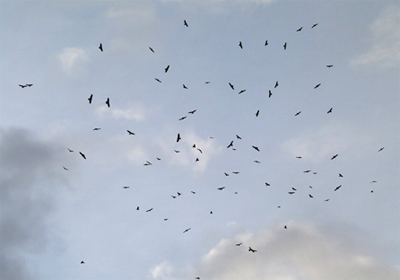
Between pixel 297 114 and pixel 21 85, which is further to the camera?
pixel 297 114

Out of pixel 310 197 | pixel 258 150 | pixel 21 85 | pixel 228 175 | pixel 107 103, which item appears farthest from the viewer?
pixel 310 197

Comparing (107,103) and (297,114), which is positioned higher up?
(297,114)

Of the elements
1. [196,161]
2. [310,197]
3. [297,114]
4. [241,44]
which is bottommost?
[310,197]

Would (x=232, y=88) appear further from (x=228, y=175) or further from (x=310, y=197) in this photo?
(x=310, y=197)

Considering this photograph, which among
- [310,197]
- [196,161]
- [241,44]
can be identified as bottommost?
[310,197]

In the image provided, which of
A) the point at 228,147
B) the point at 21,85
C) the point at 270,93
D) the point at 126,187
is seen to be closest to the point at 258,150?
the point at 228,147

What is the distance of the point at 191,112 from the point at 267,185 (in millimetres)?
25558

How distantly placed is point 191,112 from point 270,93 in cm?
1459

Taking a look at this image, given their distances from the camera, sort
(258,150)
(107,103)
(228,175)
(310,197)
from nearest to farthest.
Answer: (107,103) < (258,150) < (228,175) < (310,197)

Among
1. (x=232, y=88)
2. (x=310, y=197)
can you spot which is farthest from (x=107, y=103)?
(x=310, y=197)

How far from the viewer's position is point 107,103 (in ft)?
171

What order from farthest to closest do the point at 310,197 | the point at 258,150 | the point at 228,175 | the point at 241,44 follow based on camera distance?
the point at 310,197, the point at 228,175, the point at 258,150, the point at 241,44

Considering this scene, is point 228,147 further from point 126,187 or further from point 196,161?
point 126,187

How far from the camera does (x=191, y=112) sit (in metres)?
66.2
